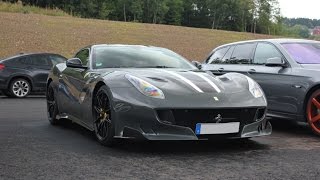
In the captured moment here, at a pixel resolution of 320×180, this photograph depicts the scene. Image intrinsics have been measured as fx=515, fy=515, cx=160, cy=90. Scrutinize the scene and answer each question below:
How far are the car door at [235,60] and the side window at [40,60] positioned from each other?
746 cm

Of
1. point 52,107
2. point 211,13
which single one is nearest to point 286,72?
point 52,107

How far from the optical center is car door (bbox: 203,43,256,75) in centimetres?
859

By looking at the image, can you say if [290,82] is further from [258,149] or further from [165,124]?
[165,124]

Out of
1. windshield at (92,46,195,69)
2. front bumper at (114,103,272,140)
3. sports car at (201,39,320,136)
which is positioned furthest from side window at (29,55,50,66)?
front bumper at (114,103,272,140)

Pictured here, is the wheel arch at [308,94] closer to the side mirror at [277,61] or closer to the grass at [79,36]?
the side mirror at [277,61]

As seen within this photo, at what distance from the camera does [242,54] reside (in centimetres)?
880

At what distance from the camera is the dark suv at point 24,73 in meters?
15.2

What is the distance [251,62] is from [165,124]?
340 cm

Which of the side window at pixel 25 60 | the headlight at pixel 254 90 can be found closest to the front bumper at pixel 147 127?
the headlight at pixel 254 90

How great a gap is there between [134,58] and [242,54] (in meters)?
2.49

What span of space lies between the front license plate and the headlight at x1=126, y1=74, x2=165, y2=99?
0.53m

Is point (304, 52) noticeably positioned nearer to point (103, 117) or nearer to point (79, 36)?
point (103, 117)

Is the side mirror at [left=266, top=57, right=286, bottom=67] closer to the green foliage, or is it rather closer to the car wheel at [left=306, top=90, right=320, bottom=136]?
the car wheel at [left=306, top=90, right=320, bottom=136]

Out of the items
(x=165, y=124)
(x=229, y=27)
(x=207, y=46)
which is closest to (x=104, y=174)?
(x=165, y=124)
